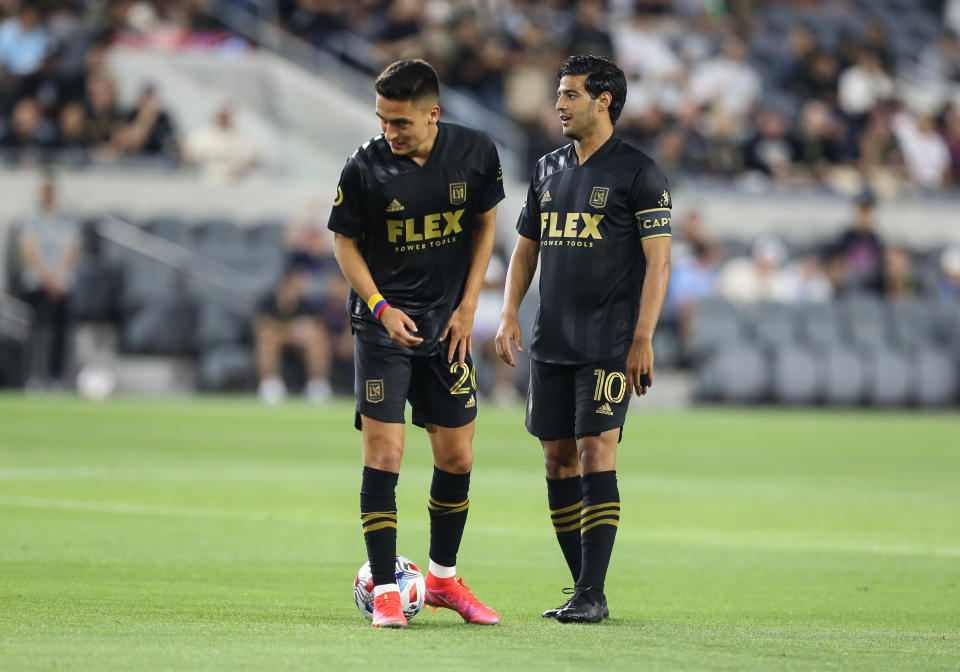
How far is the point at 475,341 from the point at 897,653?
17.8 metres

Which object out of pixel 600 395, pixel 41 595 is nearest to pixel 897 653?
pixel 600 395

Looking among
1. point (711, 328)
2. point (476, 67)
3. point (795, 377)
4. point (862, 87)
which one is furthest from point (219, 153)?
point (862, 87)

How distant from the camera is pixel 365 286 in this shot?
6.70m

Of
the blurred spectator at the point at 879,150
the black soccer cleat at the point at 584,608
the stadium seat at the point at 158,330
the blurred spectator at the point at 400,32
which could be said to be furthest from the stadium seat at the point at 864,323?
the black soccer cleat at the point at 584,608

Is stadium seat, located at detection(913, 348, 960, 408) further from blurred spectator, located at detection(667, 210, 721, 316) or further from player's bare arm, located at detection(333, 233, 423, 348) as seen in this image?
A: player's bare arm, located at detection(333, 233, 423, 348)

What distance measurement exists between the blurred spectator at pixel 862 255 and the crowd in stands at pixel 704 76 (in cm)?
241

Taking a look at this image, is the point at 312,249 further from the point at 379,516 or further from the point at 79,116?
the point at 379,516

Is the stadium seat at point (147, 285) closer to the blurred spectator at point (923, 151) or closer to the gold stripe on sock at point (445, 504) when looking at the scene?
the blurred spectator at point (923, 151)

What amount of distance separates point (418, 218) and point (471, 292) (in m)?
0.40

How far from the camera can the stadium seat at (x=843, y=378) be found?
23578 mm

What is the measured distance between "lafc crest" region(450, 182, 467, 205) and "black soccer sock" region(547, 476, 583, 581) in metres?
1.33

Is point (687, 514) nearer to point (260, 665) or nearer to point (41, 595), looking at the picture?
point (41, 595)

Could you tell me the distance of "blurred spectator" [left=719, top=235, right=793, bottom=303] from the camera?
23938 millimetres

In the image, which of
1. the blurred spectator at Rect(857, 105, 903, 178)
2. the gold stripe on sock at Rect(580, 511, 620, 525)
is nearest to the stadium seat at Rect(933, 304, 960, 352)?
the blurred spectator at Rect(857, 105, 903, 178)
